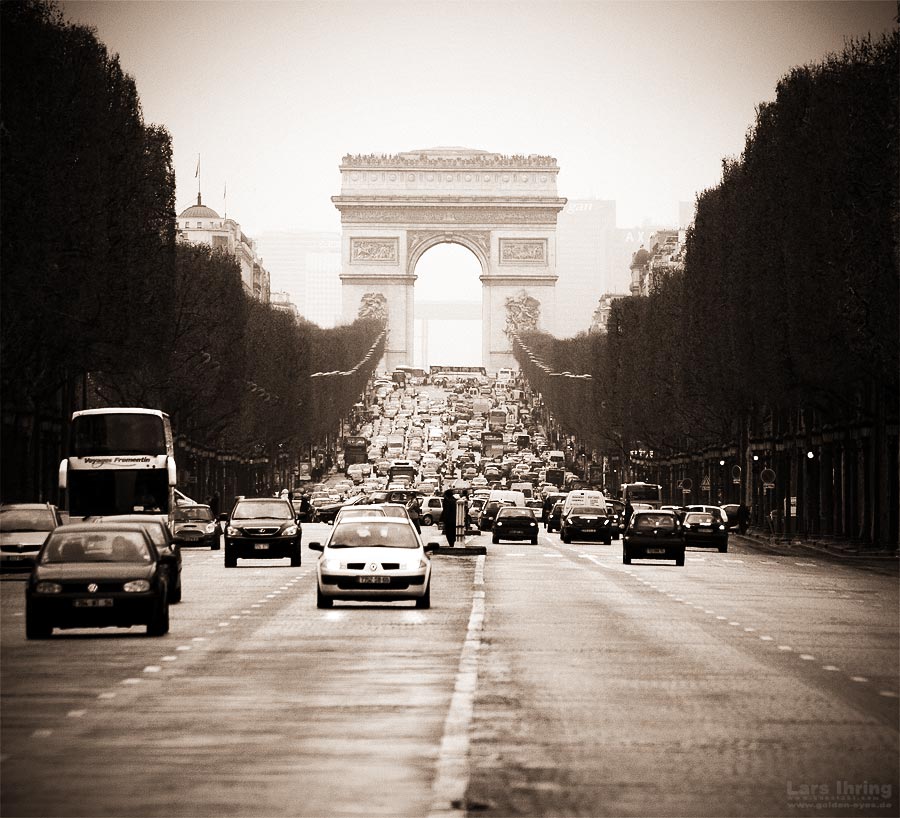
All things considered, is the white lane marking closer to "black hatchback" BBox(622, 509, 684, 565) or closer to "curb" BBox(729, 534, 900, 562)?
"black hatchback" BBox(622, 509, 684, 565)

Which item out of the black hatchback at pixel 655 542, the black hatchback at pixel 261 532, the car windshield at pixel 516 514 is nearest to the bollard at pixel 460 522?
the car windshield at pixel 516 514

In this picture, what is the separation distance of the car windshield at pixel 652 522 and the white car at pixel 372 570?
25647mm

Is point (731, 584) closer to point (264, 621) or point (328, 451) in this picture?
point (264, 621)

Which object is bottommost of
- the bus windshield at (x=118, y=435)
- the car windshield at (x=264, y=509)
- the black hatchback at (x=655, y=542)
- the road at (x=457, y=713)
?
the road at (x=457, y=713)

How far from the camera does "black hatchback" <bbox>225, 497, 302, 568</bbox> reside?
5181cm

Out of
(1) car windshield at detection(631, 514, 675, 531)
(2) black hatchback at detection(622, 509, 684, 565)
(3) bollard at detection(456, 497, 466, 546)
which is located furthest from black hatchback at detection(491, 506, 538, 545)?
(2) black hatchback at detection(622, 509, 684, 565)

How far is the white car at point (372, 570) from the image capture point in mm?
32031

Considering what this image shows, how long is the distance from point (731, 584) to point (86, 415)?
60.7 feet

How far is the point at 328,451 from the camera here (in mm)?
170250

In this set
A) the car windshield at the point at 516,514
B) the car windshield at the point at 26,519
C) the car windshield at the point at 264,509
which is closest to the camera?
the car windshield at the point at 26,519

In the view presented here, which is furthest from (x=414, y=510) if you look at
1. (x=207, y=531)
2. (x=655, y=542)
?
(x=655, y=542)

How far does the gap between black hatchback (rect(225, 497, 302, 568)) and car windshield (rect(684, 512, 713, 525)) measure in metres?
21.4

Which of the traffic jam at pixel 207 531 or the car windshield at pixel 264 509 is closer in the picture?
the traffic jam at pixel 207 531

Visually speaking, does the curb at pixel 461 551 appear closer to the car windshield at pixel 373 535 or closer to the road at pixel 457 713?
the car windshield at pixel 373 535
